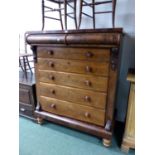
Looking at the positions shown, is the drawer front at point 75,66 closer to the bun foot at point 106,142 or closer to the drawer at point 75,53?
the drawer at point 75,53

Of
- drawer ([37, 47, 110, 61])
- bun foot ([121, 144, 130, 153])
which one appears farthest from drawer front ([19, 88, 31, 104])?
bun foot ([121, 144, 130, 153])

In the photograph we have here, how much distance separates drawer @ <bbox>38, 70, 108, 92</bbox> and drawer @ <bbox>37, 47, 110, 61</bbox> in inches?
7.5

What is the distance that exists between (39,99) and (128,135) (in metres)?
1.16

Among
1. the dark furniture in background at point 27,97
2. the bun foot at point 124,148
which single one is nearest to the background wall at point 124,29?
the bun foot at point 124,148

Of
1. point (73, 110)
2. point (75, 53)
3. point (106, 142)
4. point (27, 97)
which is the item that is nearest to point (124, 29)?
point (75, 53)

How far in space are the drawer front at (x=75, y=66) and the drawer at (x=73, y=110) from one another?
15.8 inches

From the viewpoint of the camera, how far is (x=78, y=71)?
5.31 ft

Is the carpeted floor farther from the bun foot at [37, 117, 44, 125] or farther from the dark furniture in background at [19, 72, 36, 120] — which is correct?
the dark furniture in background at [19, 72, 36, 120]

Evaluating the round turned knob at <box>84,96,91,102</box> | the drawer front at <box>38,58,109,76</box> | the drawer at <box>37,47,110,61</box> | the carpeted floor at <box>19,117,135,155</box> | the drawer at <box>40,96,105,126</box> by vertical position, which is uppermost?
the drawer at <box>37,47,110,61</box>

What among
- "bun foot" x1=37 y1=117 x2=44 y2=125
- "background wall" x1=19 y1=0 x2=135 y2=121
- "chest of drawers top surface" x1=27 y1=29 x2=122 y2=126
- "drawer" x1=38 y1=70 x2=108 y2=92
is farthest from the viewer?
"bun foot" x1=37 y1=117 x2=44 y2=125

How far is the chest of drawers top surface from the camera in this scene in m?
1.43
